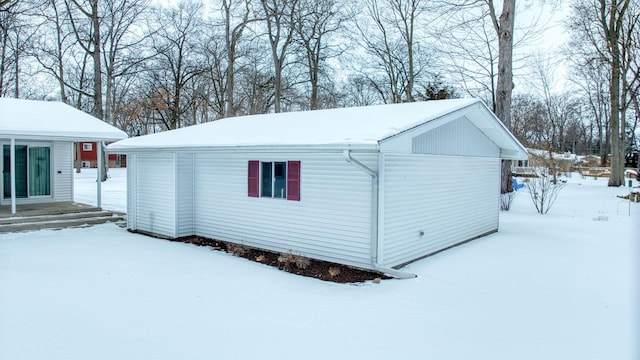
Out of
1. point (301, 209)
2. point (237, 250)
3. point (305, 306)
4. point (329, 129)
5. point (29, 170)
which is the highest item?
point (329, 129)

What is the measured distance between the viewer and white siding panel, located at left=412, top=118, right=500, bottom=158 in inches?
285

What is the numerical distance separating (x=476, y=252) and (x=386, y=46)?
18228 millimetres

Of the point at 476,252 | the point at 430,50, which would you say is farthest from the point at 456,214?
the point at 430,50

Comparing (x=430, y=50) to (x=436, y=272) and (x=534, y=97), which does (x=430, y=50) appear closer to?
(x=534, y=97)

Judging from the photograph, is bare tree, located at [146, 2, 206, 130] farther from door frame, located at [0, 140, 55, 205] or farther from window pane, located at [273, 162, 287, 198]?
window pane, located at [273, 162, 287, 198]

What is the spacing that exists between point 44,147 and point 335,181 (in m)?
9.78

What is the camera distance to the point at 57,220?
10.3 meters

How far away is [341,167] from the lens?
686 centimetres

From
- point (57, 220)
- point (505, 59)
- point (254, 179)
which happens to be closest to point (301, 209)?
point (254, 179)

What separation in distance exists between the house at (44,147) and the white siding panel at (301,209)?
3881mm

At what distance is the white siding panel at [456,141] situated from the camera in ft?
23.8

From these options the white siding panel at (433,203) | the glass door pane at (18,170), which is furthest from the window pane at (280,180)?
the glass door pane at (18,170)

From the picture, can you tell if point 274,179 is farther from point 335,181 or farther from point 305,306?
point 305,306

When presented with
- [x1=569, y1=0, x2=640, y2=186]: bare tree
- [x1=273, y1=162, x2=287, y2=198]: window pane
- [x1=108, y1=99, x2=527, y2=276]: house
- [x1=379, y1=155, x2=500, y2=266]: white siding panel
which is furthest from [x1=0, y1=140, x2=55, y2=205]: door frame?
[x1=569, y1=0, x2=640, y2=186]: bare tree
